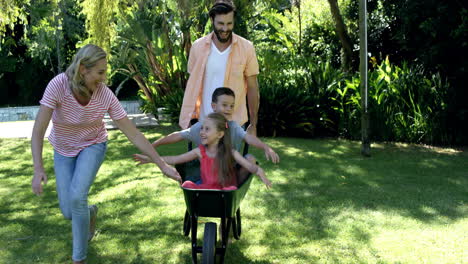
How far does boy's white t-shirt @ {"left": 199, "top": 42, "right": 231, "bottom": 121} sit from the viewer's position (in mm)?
3980

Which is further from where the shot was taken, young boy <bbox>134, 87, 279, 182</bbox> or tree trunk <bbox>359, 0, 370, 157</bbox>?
tree trunk <bbox>359, 0, 370, 157</bbox>

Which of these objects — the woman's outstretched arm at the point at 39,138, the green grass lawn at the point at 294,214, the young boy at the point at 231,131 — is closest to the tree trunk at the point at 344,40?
the green grass lawn at the point at 294,214

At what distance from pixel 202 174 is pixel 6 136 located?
833 centimetres

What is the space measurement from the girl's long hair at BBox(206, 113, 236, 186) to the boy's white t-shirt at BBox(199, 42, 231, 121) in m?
0.50

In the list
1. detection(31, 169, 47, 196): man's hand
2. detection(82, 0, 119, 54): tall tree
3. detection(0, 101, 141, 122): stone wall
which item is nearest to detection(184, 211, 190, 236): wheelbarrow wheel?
detection(31, 169, 47, 196): man's hand

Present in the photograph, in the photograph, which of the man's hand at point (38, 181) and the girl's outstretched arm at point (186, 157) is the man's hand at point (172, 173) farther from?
the man's hand at point (38, 181)

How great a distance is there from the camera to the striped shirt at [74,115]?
3289 mm

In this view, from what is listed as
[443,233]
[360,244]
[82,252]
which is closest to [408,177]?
[443,233]

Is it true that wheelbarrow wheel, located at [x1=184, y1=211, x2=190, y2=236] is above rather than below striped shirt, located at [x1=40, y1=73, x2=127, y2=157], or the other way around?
below

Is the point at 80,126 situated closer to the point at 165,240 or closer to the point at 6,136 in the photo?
the point at 165,240

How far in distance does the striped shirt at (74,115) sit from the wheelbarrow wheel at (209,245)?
2.99ft

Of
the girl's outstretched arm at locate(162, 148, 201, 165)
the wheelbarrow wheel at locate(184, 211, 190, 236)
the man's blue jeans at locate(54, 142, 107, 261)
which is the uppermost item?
the girl's outstretched arm at locate(162, 148, 201, 165)

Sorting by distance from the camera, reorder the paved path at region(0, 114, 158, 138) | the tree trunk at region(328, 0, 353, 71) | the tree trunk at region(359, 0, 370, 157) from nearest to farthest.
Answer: the tree trunk at region(359, 0, 370, 157) < the tree trunk at region(328, 0, 353, 71) < the paved path at region(0, 114, 158, 138)

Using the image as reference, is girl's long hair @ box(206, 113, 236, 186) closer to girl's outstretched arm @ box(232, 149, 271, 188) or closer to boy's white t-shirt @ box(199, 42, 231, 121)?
girl's outstretched arm @ box(232, 149, 271, 188)
